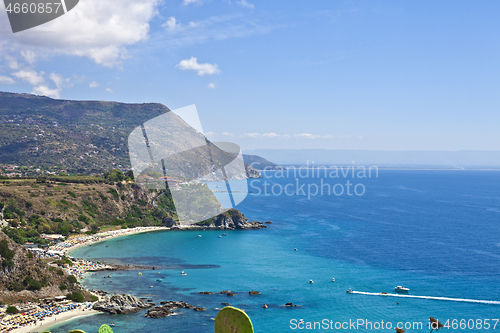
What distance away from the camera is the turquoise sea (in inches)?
1034

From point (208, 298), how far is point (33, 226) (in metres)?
31.0

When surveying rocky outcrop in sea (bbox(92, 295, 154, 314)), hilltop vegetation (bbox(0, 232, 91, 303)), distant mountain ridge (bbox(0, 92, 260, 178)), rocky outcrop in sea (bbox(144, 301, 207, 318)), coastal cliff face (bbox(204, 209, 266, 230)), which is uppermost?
distant mountain ridge (bbox(0, 92, 260, 178))

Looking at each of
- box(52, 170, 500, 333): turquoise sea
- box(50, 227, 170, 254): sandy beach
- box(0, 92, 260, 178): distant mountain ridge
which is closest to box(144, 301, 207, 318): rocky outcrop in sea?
box(52, 170, 500, 333): turquoise sea

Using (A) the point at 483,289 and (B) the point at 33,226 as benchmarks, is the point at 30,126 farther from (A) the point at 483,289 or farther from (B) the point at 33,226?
(A) the point at 483,289

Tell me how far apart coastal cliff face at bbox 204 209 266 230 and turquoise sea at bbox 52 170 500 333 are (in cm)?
259

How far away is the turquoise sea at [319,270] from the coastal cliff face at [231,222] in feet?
8.48

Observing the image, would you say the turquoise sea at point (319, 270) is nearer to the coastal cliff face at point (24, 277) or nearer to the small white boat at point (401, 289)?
the small white boat at point (401, 289)

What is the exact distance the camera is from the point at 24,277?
26.7 meters

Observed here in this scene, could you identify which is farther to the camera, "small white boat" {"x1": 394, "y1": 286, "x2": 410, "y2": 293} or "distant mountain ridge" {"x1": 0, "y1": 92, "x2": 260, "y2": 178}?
"distant mountain ridge" {"x1": 0, "y1": 92, "x2": 260, "y2": 178}

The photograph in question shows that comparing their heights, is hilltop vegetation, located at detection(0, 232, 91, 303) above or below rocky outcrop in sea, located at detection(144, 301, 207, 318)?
above

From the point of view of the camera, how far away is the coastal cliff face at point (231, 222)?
63594mm

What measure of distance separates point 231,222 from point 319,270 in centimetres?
2818

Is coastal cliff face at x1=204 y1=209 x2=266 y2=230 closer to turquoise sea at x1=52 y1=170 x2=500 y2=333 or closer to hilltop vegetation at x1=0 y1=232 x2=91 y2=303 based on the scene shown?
turquoise sea at x1=52 y1=170 x2=500 y2=333

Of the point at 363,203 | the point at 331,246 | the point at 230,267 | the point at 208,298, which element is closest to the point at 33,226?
the point at 230,267
